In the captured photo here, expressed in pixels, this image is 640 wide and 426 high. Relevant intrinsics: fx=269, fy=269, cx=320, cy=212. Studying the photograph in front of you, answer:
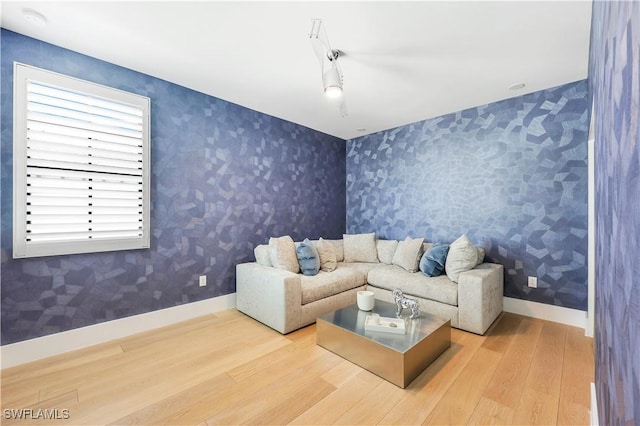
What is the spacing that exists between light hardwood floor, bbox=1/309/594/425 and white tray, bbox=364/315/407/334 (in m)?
0.32

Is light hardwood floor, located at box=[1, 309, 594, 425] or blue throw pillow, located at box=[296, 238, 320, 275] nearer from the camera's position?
light hardwood floor, located at box=[1, 309, 594, 425]

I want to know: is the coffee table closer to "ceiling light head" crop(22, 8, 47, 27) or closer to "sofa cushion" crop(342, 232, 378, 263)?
"sofa cushion" crop(342, 232, 378, 263)

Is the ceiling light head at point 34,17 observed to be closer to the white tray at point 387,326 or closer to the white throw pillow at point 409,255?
the white tray at point 387,326

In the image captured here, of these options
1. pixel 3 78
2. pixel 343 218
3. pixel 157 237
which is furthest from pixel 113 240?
pixel 343 218

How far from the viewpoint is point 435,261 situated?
3207 mm

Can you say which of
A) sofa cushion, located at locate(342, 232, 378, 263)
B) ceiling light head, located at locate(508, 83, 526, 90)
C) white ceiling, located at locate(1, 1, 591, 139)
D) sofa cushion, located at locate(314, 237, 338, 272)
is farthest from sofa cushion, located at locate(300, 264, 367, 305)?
ceiling light head, located at locate(508, 83, 526, 90)

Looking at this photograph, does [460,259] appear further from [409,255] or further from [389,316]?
[389,316]

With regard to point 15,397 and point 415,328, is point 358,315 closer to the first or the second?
point 415,328

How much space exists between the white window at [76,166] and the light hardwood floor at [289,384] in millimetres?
1036

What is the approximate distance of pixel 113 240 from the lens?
258 centimetres

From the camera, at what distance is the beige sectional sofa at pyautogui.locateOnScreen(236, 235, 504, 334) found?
2.71 m

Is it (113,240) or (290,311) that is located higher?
(113,240)

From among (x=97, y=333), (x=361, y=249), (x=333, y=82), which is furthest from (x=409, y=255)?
(x=97, y=333)

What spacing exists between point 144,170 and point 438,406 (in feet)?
10.6
